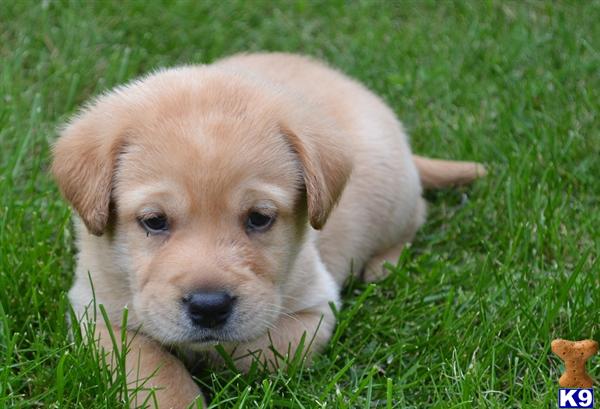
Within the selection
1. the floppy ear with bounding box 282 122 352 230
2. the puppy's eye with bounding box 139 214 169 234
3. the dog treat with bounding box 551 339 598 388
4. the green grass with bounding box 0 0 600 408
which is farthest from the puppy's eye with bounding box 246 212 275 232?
the dog treat with bounding box 551 339 598 388

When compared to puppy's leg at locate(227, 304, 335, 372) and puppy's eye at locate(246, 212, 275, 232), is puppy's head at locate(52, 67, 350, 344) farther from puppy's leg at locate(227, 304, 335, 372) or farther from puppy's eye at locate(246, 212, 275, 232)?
puppy's leg at locate(227, 304, 335, 372)

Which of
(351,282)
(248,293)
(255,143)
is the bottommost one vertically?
(351,282)

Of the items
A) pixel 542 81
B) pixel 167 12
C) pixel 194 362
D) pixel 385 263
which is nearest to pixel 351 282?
pixel 385 263

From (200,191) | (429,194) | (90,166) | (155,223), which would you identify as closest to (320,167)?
(200,191)

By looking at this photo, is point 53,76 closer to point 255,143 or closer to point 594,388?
point 255,143

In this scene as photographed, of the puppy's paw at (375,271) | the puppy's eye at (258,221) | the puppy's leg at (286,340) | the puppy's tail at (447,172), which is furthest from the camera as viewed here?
the puppy's tail at (447,172)

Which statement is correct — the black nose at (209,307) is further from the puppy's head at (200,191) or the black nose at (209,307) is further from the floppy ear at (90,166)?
the floppy ear at (90,166)

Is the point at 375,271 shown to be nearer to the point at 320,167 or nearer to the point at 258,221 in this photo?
the point at 320,167

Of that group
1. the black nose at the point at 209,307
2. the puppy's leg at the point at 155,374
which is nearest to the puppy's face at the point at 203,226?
the black nose at the point at 209,307
